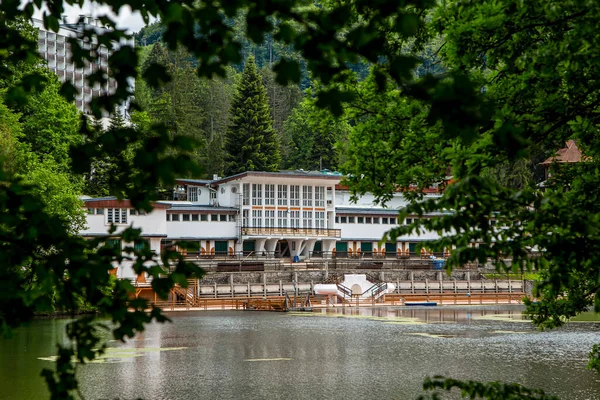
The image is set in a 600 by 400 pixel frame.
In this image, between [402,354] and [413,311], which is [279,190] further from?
[402,354]

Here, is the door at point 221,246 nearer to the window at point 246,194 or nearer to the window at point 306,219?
the window at point 246,194

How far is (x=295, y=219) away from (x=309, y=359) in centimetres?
4310

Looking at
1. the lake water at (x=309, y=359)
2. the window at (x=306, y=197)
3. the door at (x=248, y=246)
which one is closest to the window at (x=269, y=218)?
the door at (x=248, y=246)

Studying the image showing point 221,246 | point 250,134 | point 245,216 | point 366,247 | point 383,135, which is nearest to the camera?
point 383,135

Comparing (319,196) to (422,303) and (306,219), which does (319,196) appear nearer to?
(306,219)

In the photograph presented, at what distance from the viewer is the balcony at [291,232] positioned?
69875mm

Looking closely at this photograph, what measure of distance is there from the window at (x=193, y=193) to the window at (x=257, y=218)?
20.7 ft

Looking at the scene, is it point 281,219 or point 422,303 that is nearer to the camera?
point 422,303

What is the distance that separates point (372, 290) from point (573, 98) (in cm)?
5211

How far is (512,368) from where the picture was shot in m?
26.2

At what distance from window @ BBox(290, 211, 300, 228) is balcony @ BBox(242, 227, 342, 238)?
731 millimetres

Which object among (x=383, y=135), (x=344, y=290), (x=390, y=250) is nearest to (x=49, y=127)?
(x=344, y=290)

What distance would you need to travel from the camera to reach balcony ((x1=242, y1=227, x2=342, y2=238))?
69875mm

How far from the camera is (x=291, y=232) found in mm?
70750
